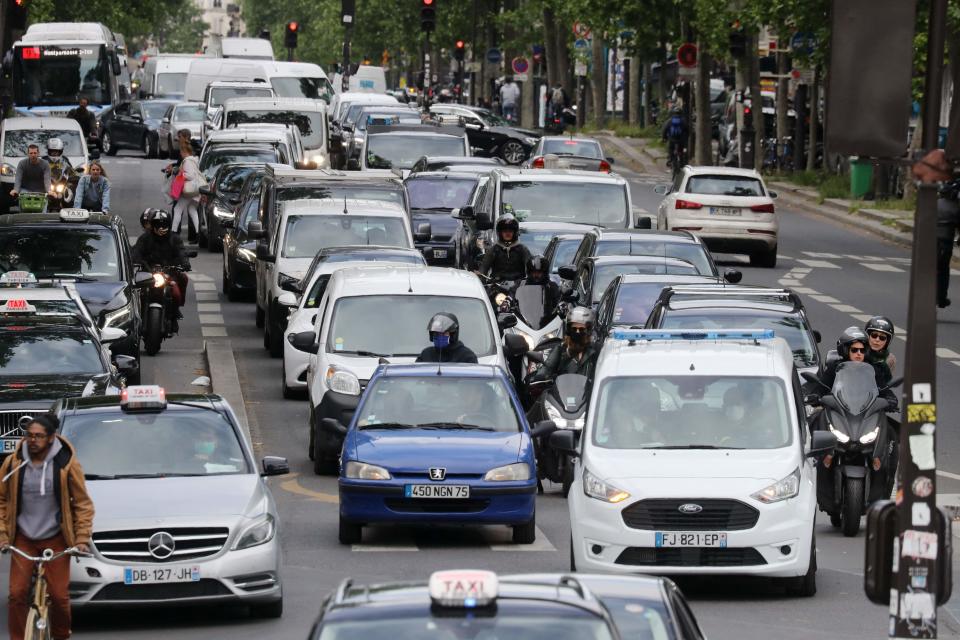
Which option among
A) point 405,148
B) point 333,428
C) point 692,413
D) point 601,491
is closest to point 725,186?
point 405,148

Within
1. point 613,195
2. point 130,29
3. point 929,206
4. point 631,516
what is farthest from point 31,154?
point 130,29

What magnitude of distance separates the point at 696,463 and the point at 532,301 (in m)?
11.1

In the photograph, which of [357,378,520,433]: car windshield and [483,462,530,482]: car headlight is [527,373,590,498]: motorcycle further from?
[483,462,530,482]: car headlight

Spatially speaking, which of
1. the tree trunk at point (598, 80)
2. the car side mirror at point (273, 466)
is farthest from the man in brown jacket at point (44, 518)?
the tree trunk at point (598, 80)

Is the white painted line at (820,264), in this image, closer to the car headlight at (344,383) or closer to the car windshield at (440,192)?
the car windshield at (440,192)

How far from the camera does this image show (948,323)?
30109mm

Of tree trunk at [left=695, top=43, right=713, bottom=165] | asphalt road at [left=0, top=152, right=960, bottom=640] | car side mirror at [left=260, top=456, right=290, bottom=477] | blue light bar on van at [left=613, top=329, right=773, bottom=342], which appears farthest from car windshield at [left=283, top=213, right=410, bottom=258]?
tree trunk at [left=695, top=43, right=713, bottom=165]

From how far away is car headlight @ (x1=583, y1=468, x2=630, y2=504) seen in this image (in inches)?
542

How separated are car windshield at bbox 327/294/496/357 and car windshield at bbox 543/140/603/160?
28131mm

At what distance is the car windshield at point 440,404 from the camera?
54.8ft

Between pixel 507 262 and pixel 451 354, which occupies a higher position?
pixel 451 354

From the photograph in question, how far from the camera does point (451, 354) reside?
61.8ft

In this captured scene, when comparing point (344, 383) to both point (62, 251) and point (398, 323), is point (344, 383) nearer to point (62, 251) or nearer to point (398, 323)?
point (398, 323)

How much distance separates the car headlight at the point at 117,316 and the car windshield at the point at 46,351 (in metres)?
3.55
